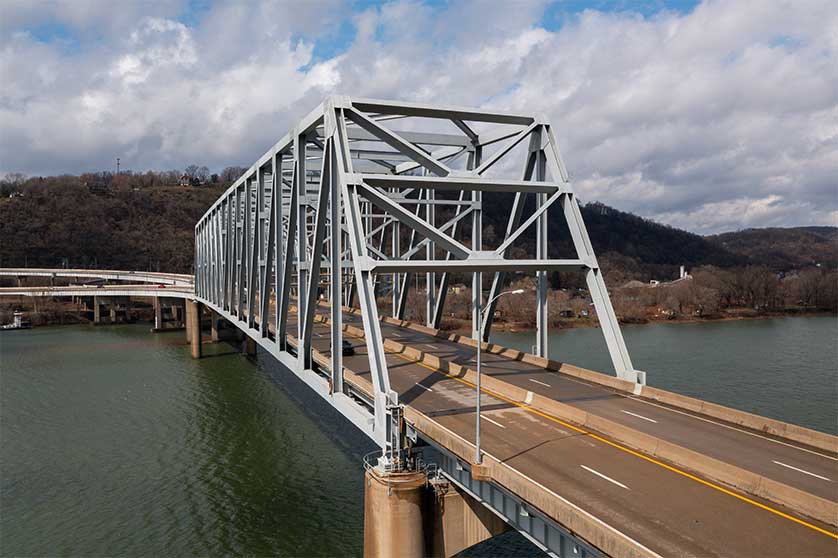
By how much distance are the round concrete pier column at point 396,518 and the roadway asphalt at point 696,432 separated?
5.96m

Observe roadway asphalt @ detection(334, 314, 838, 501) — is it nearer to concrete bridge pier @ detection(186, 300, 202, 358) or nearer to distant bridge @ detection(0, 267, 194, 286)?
concrete bridge pier @ detection(186, 300, 202, 358)

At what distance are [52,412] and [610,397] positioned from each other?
33.7m

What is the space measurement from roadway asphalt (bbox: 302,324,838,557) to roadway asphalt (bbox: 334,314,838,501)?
67 centimetres

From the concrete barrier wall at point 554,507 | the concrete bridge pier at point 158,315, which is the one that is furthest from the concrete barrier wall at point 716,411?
the concrete bridge pier at point 158,315

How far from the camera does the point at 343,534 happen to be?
1995cm

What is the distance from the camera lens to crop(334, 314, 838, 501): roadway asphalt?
12352 millimetres

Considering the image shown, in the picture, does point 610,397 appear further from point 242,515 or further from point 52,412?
point 52,412

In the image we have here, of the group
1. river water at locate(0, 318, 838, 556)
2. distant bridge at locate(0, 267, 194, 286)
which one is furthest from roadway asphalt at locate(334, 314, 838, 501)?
distant bridge at locate(0, 267, 194, 286)

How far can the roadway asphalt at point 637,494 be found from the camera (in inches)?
370

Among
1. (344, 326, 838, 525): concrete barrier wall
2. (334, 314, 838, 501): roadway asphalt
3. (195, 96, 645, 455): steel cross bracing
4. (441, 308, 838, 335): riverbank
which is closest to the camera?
(344, 326, 838, 525): concrete barrier wall

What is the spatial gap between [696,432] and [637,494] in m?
4.76

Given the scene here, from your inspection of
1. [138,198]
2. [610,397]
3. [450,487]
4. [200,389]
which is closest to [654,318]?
[200,389]

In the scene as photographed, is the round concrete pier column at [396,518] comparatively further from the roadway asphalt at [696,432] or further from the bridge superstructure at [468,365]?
the roadway asphalt at [696,432]

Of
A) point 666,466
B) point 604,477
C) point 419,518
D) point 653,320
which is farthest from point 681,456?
point 653,320
